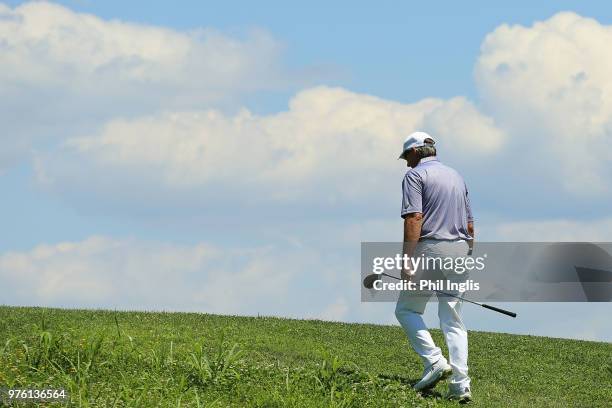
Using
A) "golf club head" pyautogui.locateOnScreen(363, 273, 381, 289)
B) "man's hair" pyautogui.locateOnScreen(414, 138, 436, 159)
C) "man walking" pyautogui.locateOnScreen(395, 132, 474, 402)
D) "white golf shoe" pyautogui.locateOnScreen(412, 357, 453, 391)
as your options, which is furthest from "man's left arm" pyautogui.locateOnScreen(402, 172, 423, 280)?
"white golf shoe" pyautogui.locateOnScreen(412, 357, 453, 391)

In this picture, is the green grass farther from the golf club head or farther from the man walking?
the golf club head

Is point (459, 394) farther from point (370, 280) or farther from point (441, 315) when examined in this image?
point (370, 280)

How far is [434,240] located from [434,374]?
1677 millimetres

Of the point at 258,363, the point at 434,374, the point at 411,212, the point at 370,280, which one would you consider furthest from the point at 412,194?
the point at 258,363

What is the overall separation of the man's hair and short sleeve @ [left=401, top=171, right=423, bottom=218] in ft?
1.23

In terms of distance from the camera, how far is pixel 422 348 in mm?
12195

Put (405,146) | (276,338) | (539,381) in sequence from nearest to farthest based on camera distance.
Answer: (405,146), (539,381), (276,338)

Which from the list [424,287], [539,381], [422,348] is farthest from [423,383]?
[539,381]

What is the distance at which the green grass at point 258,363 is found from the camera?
441 inches

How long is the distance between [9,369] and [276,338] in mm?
6098

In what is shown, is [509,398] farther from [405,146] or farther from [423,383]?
[405,146]

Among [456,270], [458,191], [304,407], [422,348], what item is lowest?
[304,407]

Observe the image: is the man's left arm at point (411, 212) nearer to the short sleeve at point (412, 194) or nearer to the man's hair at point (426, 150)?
the short sleeve at point (412, 194)

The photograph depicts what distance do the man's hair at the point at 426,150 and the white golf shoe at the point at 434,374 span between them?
2.49 meters
